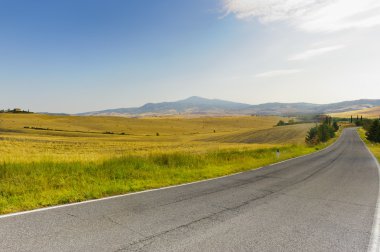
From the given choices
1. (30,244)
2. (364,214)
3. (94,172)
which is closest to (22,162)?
(94,172)

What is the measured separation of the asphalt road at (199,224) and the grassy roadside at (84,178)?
0.81 m

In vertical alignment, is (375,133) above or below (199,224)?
below

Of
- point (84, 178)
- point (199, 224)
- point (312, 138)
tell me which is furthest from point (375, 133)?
point (199, 224)

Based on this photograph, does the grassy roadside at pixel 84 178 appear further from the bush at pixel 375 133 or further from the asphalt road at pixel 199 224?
the bush at pixel 375 133

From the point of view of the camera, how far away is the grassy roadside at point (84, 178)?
272 inches

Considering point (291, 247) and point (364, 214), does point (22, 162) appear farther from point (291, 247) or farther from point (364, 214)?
point (364, 214)

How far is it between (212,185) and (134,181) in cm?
277

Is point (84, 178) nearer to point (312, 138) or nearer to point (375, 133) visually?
point (312, 138)

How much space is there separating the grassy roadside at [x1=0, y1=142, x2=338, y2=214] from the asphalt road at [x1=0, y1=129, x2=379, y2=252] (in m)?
0.81

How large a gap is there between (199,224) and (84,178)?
537 centimetres

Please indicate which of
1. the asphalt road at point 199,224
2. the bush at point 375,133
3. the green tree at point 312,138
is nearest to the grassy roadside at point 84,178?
the asphalt road at point 199,224

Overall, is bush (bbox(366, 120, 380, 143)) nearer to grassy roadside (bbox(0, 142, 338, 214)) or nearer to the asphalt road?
grassy roadside (bbox(0, 142, 338, 214))

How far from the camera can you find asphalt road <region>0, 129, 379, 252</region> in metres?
4.41

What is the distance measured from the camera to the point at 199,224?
5398 millimetres
